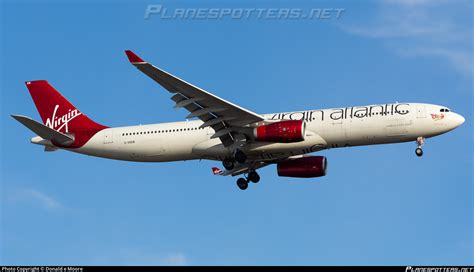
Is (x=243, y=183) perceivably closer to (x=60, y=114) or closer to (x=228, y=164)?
(x=228, y=164)

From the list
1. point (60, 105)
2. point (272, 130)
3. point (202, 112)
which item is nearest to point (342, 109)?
point (272, 130)

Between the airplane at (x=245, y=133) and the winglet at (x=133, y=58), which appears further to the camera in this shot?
the airplane at (x=245, y=133)

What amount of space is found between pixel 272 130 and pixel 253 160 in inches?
149

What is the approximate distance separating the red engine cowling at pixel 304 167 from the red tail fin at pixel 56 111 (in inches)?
458

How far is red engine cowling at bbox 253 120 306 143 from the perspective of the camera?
4659 centimetres

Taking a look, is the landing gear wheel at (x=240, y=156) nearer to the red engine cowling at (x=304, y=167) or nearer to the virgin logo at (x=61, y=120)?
the red engine cowling at (x=304, y=167)

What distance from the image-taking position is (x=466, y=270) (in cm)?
3522

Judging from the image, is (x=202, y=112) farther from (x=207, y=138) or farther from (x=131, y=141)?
(x=131, y=141)

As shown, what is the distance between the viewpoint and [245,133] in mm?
48875

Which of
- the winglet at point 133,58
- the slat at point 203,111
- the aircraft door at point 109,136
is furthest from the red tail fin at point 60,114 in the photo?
the winglet at point 133,58

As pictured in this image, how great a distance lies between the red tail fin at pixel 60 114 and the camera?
53.5 m

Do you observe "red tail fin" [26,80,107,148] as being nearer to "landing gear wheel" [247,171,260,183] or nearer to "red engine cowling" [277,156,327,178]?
"landing gear wheel" [247,171,260,183]

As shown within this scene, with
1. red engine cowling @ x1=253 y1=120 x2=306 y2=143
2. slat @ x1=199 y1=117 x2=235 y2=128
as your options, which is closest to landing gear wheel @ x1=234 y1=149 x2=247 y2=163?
red engine cowling @ x1=253 y1=120 x2=306 y2=143

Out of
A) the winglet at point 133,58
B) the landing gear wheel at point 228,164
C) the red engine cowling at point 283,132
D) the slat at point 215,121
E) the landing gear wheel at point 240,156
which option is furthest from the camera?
the landing gear wheel at point 228,164
